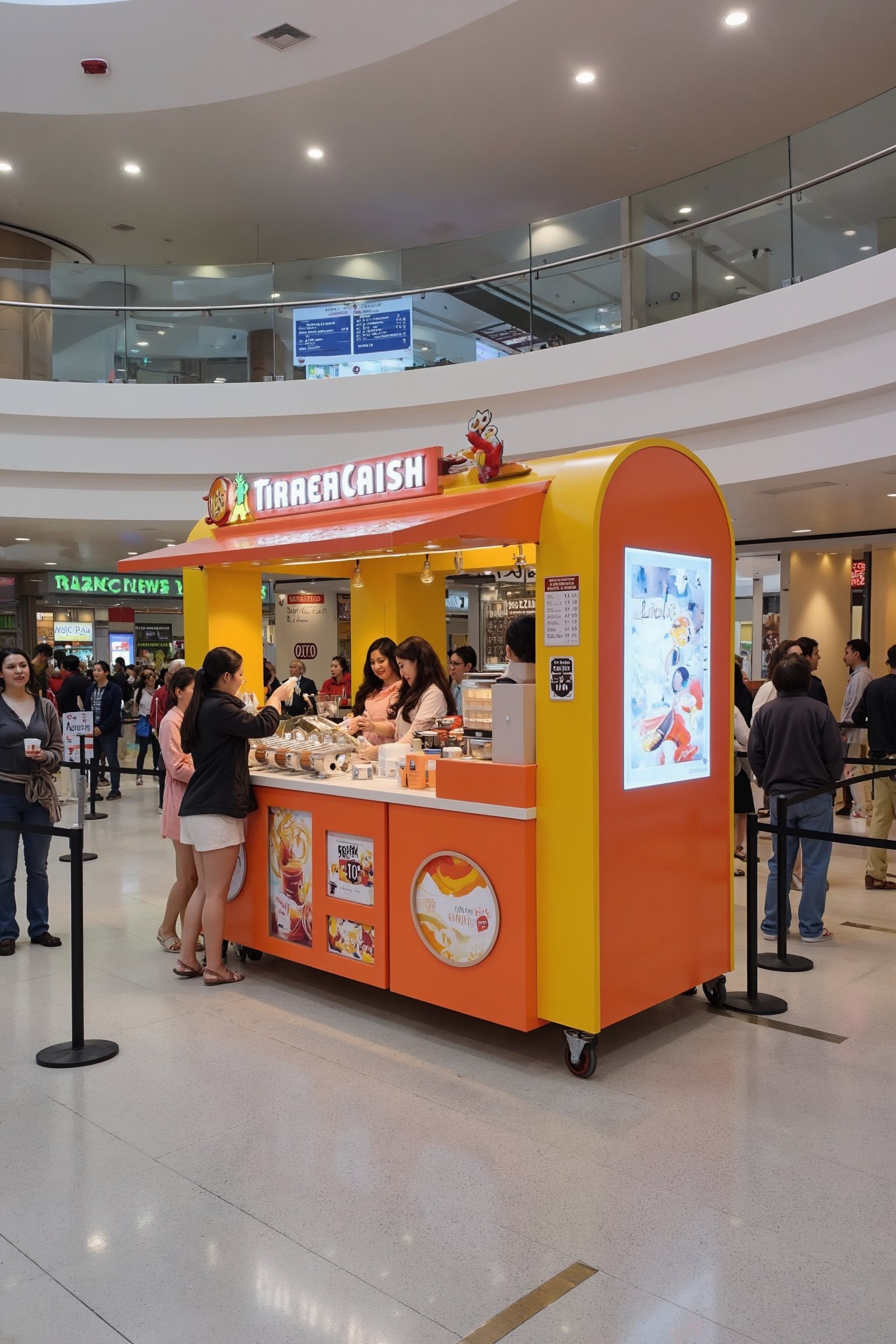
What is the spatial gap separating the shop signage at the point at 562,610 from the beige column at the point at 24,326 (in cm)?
876

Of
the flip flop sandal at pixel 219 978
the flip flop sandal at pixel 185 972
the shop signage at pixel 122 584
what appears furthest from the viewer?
the shop signage at pixel 122 584

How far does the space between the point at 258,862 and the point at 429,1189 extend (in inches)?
98.8

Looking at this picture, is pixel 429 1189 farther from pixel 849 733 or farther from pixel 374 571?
pixel 849 733

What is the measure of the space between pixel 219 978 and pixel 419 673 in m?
2.14

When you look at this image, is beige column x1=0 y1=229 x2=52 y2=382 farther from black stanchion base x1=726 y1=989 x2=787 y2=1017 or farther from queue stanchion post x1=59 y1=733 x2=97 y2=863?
black stanchion base x1=726 y1=989 x2=787 y2=1017

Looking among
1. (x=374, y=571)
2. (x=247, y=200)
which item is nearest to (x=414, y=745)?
(x=374, y=571)

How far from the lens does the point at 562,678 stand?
13.1 feet

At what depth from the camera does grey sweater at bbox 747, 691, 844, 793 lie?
577cm

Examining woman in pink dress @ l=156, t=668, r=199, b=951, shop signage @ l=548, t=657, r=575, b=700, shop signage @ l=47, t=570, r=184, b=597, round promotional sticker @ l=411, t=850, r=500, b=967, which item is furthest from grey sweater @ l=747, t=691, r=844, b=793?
shop signage @ l=47, t=570, r=184, b=597

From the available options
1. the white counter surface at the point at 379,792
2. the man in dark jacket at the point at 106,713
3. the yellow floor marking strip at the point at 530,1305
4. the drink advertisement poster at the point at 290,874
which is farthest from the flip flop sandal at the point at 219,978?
the man in dark jacket at the point at 106,713

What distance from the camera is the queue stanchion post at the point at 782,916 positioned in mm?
5098

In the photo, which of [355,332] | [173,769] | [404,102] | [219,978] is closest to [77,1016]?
[219,978]

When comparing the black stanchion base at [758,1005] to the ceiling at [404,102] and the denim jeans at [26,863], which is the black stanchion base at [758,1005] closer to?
the denim jeans at [26,863]

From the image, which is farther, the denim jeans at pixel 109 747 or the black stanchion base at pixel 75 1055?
the denim jeans at pixel 109 747
